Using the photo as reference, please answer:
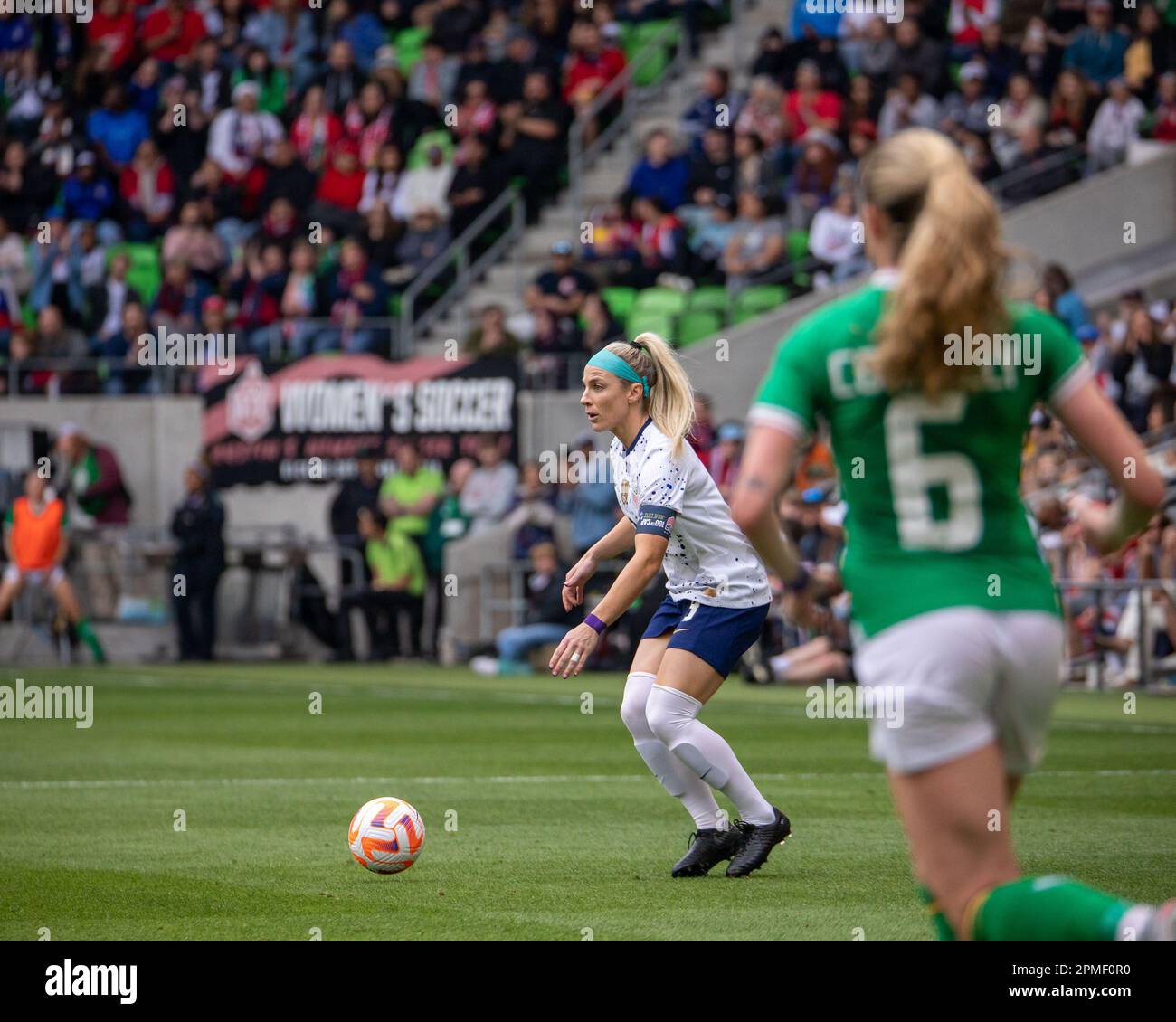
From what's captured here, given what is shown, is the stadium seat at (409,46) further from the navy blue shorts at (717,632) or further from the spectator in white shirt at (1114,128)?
the navy blue shorts at (717,632)

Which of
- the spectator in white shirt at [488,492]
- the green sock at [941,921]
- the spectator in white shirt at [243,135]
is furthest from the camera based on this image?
the spectator in white shirt at [243,135]

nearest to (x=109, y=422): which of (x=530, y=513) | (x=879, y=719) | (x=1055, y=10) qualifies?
(x=530, y=513)

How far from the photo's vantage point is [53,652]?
26578mm

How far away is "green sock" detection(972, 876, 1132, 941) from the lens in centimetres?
454

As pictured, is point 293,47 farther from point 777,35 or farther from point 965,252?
point 965,252

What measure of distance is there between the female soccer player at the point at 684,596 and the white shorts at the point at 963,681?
13.8 ft

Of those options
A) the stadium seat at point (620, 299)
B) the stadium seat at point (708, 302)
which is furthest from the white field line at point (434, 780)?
the stadium seat at point (620, 299)

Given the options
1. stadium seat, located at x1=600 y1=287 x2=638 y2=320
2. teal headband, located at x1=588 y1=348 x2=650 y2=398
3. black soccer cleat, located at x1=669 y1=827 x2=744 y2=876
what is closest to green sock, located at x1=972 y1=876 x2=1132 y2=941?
black soccer cleat, located at x1=669 y1=827 x2=744 y2=876

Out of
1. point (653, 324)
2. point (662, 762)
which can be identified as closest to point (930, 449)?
point (662, 762)

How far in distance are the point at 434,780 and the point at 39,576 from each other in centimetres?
1380

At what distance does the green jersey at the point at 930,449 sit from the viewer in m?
4.77

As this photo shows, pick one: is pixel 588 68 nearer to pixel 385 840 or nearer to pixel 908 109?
pixel 908 109

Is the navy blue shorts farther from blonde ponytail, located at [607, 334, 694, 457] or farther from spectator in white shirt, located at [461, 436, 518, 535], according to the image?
spectator in white shirt, located at [461, 436, 518, 535]
